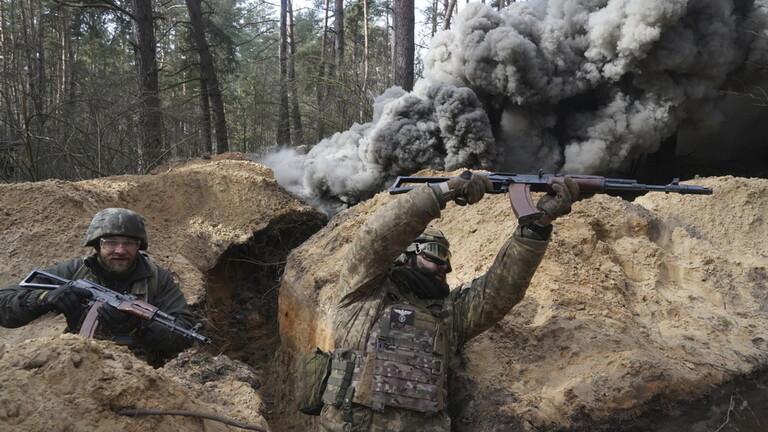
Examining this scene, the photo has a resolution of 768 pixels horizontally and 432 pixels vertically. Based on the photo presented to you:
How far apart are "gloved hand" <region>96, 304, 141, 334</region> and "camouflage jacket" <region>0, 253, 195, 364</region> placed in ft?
0.27

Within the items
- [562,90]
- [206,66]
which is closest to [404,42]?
[562,90]

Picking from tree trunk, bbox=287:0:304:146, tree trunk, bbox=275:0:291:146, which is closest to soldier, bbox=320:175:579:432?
tree trunk, bbox=287:0:304:146

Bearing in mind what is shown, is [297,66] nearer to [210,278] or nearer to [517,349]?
[210,278]

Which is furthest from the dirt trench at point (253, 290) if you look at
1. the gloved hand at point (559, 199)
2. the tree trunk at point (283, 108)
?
the tree trunk at point (283, 108)

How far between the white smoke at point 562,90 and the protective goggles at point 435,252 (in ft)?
24.2

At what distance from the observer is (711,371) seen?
347 cm

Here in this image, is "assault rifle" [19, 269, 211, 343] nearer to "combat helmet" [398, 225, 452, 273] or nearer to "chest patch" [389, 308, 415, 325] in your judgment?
"chest patch" [389, 308, 415, 325]

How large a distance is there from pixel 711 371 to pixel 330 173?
8.98 meters

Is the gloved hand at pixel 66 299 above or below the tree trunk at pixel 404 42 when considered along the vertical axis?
below

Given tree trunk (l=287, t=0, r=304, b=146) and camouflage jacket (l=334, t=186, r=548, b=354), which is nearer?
camouflage jacket (l=334, t=186, r=548, b=354)

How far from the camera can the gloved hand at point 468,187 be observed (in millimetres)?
3096

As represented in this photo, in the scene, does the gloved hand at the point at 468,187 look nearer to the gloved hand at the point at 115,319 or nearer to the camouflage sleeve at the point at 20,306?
the gloved hand at the point at 115,319

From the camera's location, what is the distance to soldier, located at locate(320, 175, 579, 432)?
3.02 meters

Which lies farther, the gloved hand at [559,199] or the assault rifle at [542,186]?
the assault rifle at [542,186]
